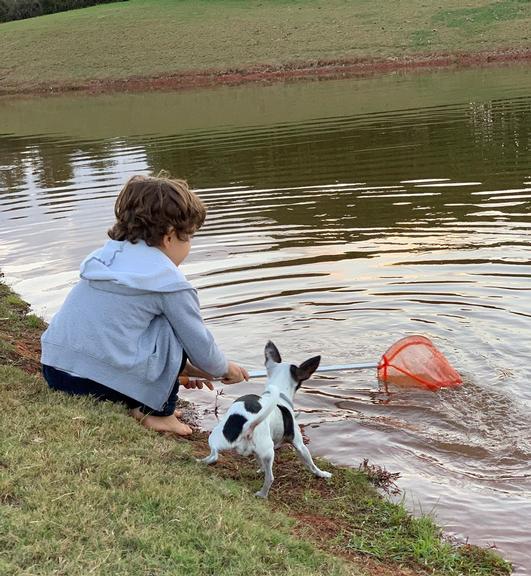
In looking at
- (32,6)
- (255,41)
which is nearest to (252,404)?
(255,41)

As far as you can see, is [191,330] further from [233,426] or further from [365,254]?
[365,254]

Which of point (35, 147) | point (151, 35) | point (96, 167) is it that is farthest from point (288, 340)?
point (151, 35)

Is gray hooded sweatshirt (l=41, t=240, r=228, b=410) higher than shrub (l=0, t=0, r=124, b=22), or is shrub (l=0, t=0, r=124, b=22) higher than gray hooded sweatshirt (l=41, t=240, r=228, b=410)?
shrub (l=0, t=0, r=124, b=22)

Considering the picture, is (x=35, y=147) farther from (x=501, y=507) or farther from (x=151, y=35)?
(x=151, y=35)

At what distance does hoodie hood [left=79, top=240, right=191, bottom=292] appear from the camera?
4.86 m

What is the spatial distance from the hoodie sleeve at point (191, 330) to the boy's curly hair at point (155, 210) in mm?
434

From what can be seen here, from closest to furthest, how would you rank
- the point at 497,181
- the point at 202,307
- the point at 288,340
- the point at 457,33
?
the point at 288,340
the point at 202,307
the point at 497,181
the point at 457,33

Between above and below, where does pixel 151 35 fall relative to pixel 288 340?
above

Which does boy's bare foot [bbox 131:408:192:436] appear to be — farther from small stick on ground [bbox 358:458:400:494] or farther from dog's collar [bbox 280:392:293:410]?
small stick on ground [bbox 358:458:400:494]

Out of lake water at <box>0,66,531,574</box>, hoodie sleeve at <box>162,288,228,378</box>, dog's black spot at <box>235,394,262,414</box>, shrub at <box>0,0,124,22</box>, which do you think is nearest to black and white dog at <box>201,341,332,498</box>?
dog's black spot at <box>235,394,262,414</box>

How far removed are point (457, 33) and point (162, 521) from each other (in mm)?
48063

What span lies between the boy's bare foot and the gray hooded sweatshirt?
0.13 m

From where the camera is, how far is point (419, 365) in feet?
23.1

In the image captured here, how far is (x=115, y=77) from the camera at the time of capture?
4991cm
